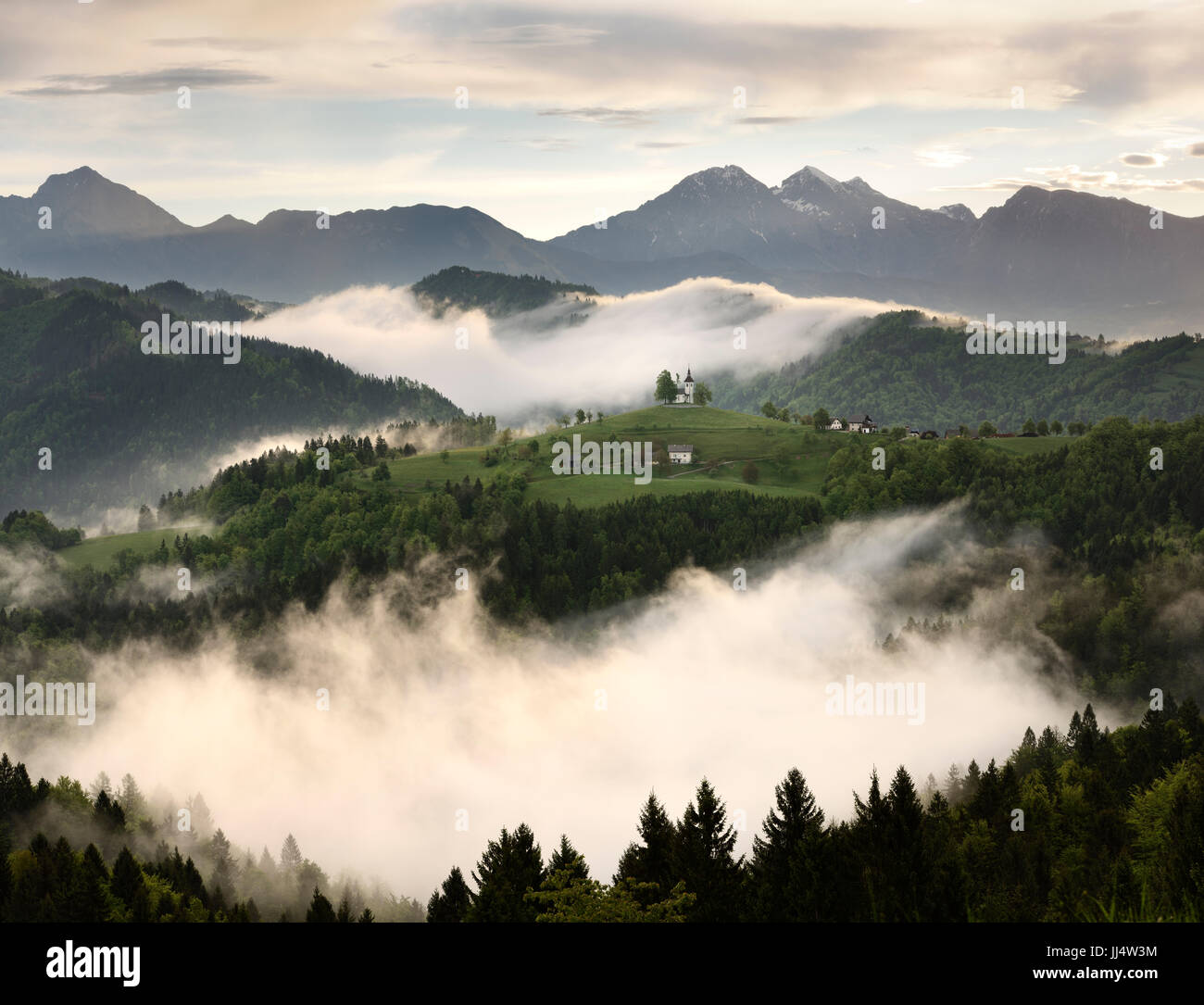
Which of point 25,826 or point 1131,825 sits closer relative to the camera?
point 1131,825

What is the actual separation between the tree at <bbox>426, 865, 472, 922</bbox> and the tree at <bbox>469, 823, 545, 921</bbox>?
7.54ft

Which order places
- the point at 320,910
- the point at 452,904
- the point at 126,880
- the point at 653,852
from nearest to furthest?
1. the point at 653,852
2. the point at 452,904
3. the point at 320,910
4. the point at 126,880

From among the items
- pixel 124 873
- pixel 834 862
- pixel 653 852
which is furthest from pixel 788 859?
pixel 124 873

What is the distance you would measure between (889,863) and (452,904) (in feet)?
108

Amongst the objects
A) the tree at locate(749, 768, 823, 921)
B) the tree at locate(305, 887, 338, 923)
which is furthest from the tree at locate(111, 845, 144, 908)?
the tree at locate(749, 768, 823, 921)

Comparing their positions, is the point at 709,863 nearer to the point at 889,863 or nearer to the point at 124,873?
the point at 889,863

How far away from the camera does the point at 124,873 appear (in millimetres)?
104125

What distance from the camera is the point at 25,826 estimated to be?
433 feet

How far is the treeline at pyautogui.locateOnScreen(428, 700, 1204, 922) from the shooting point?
72875mm

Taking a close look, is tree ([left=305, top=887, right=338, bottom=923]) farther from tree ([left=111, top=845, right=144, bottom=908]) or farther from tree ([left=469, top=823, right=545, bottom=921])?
tree ([left=111, top=845, right=144, bottom=908])
